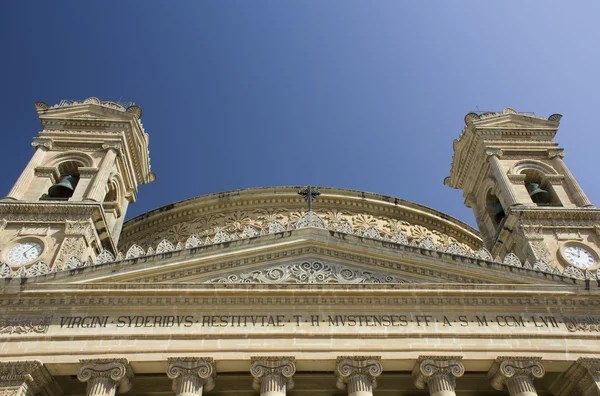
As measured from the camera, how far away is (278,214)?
76.8 ft

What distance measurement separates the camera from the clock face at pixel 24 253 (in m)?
16.9

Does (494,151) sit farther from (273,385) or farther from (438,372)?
(273,385)

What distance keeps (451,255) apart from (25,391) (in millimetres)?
10316

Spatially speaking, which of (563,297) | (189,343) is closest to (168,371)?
(189,343)

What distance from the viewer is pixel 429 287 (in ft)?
42.9

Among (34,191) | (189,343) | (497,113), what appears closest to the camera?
(189,343)

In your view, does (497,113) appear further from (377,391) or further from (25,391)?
(25,391)

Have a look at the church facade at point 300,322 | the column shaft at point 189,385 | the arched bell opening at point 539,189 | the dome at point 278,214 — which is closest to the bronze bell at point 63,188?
the dome at point 278,214

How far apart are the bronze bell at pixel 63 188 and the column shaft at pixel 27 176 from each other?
87 cm

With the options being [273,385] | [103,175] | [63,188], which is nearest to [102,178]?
[103,175]

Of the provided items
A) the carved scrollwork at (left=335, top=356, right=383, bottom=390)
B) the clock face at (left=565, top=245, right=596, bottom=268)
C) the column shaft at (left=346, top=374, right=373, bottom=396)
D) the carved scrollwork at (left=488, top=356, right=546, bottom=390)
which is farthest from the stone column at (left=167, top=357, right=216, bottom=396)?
the clock face at (left=565, top=245, right=596, bottom=268)

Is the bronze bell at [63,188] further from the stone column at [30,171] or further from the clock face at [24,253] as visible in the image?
the clock face at [24,253]

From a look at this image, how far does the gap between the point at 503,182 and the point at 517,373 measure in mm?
10107

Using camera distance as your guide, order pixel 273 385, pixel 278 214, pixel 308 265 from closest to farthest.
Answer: pixel 273 385 < pixel 308 265 < pixel 278 214
